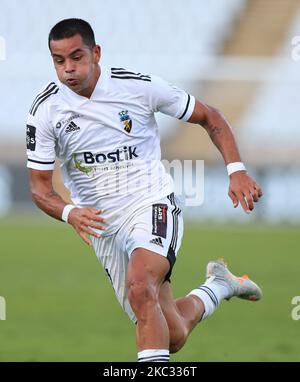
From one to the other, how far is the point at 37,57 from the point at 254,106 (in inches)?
301

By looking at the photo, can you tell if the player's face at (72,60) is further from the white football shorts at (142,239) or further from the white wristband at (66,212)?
the white football shorts at (142,239)

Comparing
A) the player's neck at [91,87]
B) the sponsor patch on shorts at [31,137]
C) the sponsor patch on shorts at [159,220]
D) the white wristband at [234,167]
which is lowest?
the sponsor patch on shorts at [159,220]

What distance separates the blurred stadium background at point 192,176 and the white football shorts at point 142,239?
1.52 m

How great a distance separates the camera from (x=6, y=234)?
25.0 metres

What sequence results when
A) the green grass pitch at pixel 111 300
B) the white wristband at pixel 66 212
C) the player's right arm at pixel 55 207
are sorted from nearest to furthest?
1. the player's right arm at pixel 55 207
2. the white wristband at pixel 66 212
3. the green grass pitch at pixel 111 300

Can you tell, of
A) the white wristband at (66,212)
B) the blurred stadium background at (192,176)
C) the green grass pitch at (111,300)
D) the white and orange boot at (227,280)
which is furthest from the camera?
the blurred stadium background at (192,176)

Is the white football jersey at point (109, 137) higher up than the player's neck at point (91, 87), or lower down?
lower down

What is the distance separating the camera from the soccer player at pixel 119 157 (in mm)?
7129

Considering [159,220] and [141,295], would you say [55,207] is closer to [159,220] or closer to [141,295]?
[159,220]

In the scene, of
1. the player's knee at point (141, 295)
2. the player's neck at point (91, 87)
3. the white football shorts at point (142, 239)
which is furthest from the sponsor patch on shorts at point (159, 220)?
the player's neck at point (91, 87)

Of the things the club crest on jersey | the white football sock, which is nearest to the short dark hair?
the club crest on jersey

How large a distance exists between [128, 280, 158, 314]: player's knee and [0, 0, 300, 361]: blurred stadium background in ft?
6.96

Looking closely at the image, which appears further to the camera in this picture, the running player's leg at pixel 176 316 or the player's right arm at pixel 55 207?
the running player's leg at pixel 176 316
